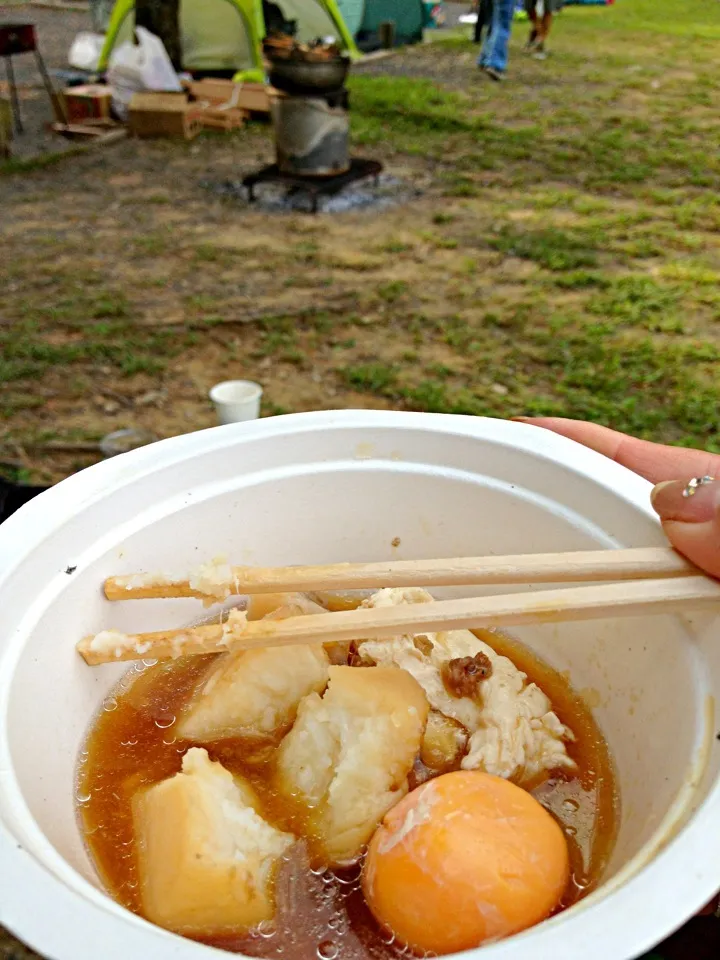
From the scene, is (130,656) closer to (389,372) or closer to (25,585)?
(25,585)

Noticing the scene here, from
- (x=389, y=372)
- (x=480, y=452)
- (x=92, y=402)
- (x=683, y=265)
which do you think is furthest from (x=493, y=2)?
(x=480, y=452)

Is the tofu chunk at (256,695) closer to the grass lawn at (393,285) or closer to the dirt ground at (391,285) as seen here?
the dirt ground at (391,285)

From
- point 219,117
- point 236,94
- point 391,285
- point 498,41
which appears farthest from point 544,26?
point 391,285

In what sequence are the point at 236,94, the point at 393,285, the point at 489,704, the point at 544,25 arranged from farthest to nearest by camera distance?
1. the point at 544,25
2. the point at 236,94
3. the point at 393,285
4. the point at 489,704

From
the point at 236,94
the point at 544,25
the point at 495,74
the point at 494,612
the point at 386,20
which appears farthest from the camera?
the point at 386,20

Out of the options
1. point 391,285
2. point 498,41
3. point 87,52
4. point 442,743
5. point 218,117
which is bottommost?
point 391,285

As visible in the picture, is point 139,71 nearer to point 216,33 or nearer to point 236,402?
point 216,33
